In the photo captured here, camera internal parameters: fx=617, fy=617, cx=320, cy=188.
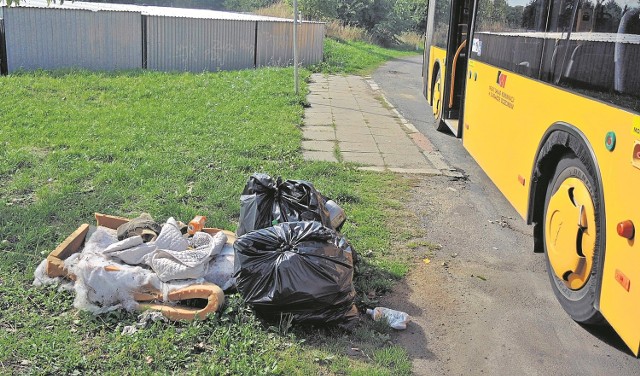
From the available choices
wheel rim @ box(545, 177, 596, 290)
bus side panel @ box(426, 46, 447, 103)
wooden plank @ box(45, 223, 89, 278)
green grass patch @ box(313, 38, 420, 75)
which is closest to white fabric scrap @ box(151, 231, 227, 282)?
wooden plank @ box(45, 223, 89, 278)

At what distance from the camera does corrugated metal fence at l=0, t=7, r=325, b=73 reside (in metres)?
15.0

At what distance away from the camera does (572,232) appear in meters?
4.20

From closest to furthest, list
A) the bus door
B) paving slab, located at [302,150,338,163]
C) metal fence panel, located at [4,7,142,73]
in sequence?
paving slab, located at [302,150,338,163]
the bus door
metal fence panel, located at [4,7,142,73]

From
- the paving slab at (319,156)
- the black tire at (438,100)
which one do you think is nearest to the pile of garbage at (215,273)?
the paving slab at (319,156)

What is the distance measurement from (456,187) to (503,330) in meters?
3.45

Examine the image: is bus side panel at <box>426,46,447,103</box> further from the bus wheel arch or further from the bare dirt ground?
the bus wheel arch

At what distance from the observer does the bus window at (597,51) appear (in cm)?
372

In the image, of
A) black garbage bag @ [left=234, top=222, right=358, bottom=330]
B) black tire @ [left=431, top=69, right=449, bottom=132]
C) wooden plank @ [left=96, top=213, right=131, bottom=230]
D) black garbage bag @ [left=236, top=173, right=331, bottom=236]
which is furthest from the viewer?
black tire @ [left=431, top=69, right=449, bottom=132]

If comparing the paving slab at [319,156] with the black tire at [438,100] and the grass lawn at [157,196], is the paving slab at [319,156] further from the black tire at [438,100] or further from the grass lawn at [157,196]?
the black tire at [438,100]

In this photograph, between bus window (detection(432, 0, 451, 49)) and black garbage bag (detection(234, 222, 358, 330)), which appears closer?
black garbage bag (detection(234, 222, 358, 330))

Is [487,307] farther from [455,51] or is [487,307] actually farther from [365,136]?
[455,51]

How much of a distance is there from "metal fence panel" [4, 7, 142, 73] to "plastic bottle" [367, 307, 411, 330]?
43.7 feet

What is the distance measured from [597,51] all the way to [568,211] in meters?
1.09

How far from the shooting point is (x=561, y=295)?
444 cm
